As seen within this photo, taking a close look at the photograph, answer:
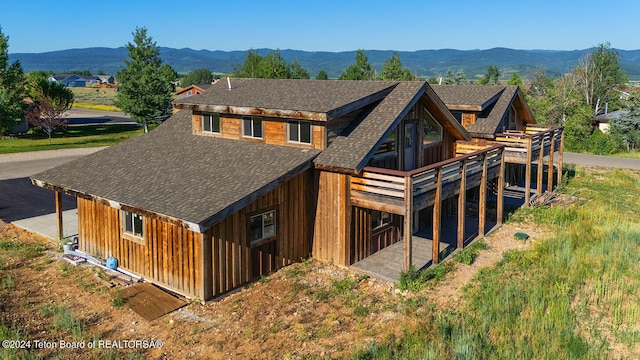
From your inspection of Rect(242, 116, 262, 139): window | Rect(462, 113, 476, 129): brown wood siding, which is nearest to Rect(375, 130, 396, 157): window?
Rect(242, 116, 262, 139): window

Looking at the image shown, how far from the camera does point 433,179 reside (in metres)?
16.0

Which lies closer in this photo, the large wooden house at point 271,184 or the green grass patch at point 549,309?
the green grass patch at point 549,309

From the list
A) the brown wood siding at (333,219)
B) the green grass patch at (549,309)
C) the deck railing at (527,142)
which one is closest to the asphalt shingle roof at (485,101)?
the deck railing at (527,142)

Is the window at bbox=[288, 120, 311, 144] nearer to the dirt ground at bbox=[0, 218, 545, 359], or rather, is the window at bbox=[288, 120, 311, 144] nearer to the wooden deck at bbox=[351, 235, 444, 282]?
the dirt ground at bbox=[0, 218, 545, 359]

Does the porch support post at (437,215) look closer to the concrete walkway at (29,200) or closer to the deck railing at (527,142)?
the deck railing at (527,142)

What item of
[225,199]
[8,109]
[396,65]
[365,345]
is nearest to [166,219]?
[225,199]

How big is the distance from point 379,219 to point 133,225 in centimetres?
816

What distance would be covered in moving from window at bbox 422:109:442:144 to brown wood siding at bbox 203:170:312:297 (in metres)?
5.75

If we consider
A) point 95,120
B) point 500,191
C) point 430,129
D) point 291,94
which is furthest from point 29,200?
point 95,120

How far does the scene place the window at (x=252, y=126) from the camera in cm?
1823

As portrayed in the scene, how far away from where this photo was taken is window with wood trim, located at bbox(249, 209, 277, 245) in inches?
588

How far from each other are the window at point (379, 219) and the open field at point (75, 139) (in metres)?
34.7

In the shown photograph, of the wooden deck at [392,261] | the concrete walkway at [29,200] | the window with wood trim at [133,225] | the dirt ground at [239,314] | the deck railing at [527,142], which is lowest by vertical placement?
the dirt ground at [239,314]

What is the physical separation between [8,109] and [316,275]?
4293 cm
